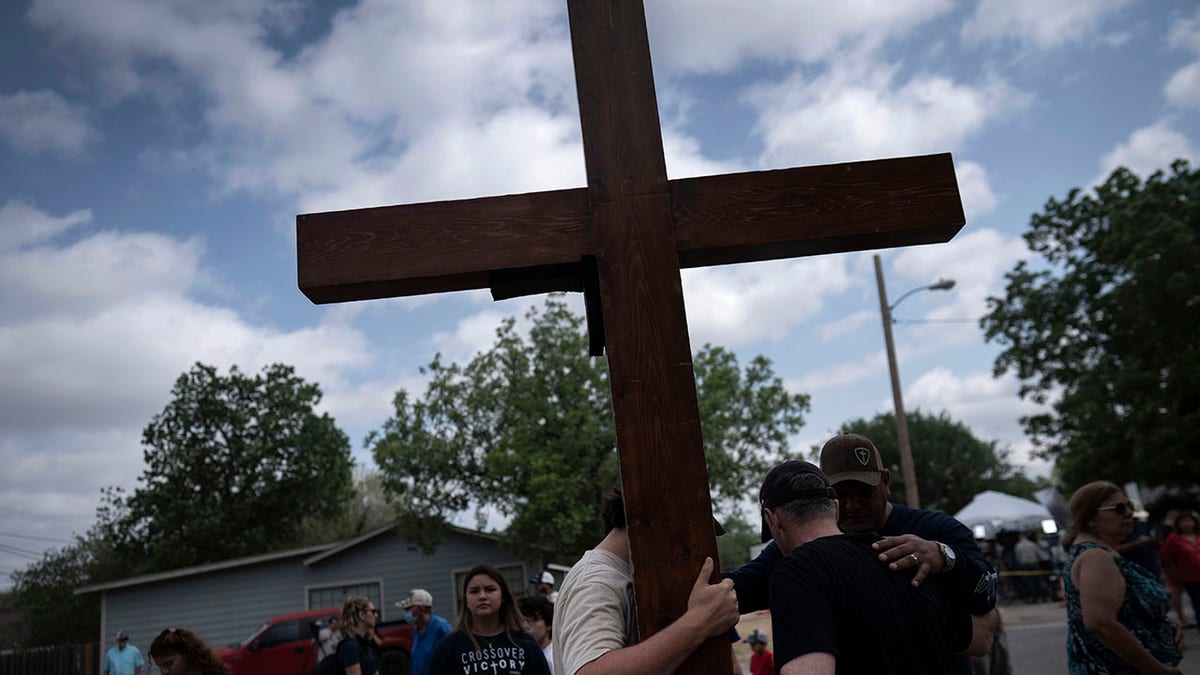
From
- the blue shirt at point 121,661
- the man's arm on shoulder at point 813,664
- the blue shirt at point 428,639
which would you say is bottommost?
the blue shirt at point 121,661

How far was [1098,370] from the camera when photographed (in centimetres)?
2559

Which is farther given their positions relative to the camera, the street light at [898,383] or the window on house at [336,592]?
the window on house at [336,592]

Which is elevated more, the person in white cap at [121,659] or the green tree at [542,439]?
the green tree at [542,439]

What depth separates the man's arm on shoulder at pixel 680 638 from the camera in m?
2.21

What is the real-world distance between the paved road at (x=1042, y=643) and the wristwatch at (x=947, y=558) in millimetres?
9308

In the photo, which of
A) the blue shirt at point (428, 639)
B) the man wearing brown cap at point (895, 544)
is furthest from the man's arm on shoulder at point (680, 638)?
the blue shirt at point (428, 639)

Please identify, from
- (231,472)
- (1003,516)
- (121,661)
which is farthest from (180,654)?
(231,472)

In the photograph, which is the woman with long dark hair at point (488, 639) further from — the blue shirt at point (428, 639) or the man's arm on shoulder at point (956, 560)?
the man's arm on shoulder at point (956, 560)

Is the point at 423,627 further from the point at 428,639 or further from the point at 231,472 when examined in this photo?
the point at 231,472

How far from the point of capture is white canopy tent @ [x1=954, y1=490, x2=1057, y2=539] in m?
23.8

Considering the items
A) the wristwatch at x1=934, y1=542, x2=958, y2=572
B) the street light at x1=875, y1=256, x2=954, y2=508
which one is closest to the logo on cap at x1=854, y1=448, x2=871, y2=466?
the wristwatch at x1=934, y1=542, x2=958, y2=572

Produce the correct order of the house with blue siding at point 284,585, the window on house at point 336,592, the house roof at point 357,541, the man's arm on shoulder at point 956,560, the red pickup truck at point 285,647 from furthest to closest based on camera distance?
the window on house at point 336,592 → the house roof at point 357,541 → the house with blue siding at point 284,585 → the red pickup truck at point 285,647 → the man's arm on shoulder at point 956,560

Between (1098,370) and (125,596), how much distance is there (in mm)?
29217

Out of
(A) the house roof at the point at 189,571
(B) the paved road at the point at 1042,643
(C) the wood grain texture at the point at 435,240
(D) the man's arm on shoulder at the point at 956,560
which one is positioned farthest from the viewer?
(A) the house roof at the point at 189,571
